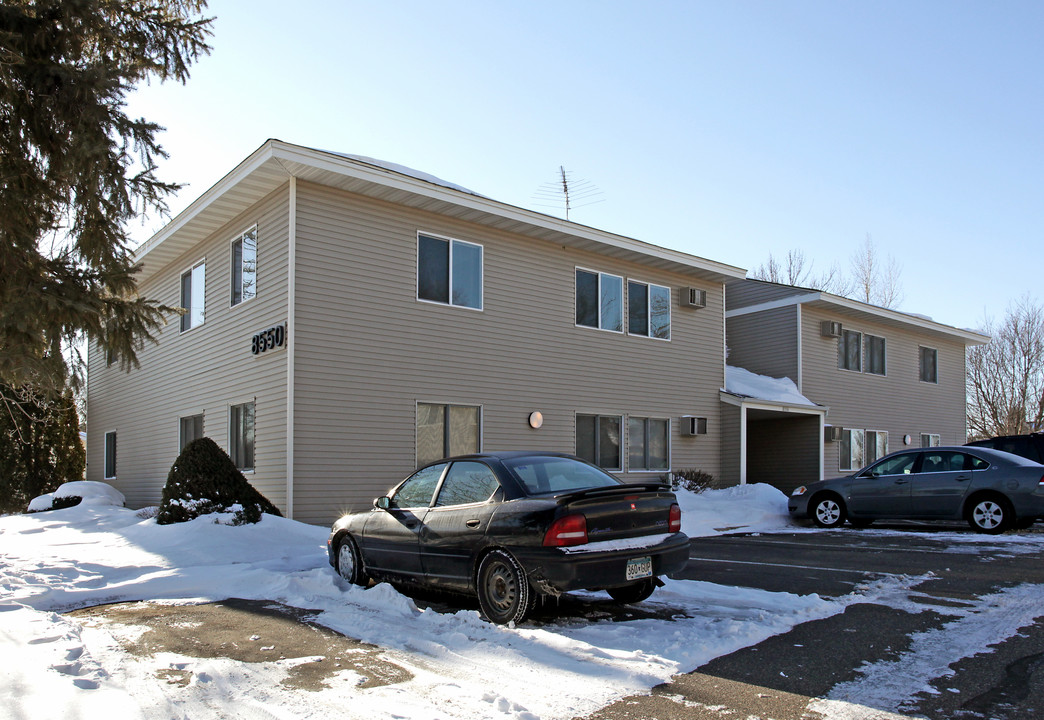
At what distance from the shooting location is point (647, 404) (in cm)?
1894

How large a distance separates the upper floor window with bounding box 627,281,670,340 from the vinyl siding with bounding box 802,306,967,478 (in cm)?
562

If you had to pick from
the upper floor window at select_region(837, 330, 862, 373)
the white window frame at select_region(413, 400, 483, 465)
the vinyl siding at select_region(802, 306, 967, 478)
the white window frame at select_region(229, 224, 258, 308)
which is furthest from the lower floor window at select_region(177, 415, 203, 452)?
the upper floor window at select_region(837, 330, 862, 373)

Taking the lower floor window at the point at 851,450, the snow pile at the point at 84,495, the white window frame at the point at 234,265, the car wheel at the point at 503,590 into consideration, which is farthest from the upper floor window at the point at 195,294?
the lower floor window at the point at 851,450

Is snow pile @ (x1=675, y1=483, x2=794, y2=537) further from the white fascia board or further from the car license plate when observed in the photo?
the car license plate

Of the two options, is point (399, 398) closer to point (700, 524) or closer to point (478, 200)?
point (478, 200)

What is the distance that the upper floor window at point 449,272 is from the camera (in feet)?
49.8

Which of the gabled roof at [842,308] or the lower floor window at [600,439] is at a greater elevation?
the gabled roof at [842,308]

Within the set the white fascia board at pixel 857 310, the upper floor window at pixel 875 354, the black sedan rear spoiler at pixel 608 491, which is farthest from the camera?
the upper floor window at pixel 875 354

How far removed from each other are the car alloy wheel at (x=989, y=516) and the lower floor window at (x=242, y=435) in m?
12.1

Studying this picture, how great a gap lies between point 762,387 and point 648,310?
15.7ft

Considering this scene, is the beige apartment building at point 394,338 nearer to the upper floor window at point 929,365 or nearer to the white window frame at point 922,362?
the white window frame at point 922,362

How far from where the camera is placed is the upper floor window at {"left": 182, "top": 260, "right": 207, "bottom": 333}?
17.1 meters

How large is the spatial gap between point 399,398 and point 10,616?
8.34 meters

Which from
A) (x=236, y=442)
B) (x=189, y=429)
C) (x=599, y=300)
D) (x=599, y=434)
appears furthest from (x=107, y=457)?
(x=599, y=300)
